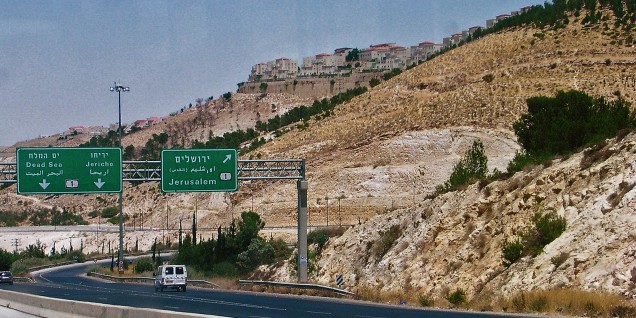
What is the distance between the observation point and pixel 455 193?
47125mm

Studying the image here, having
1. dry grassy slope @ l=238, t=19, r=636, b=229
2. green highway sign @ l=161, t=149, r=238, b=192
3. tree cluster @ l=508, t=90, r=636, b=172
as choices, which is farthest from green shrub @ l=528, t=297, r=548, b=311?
dry grassy slope @ l=238, t=19, r=636, b=229

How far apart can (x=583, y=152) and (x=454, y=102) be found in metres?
65.9

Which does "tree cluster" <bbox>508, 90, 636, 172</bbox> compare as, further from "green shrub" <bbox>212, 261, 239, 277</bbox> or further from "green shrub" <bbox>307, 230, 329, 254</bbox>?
"green shrub" <bbox>212, 261, 239, 277</bbox>

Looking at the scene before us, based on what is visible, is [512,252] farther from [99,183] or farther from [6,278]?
[6,278]

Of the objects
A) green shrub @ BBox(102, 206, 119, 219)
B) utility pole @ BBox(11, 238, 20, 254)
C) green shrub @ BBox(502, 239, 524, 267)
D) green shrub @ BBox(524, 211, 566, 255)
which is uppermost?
green shrub @ BBox(102, 206, 119, 219)

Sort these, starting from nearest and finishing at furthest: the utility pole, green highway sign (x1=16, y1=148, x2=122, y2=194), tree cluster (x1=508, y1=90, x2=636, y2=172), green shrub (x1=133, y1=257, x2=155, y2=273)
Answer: green highway sign (x1=16, y1=148, x2=122, y2=194) < tree cluster (x1=508, y1=90, x2=636, y2=172) < green shrub (x1=133, y1=257, x2=155, y2=273) < the utility pole

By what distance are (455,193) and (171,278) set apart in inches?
595

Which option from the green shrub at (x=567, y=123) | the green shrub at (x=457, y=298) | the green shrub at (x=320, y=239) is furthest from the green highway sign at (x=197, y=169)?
the green shrub at (x=457, y=298)

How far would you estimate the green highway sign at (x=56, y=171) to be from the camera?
47.2 meters

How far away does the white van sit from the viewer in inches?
2071

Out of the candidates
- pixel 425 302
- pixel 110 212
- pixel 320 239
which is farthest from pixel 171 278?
pixel 110 212

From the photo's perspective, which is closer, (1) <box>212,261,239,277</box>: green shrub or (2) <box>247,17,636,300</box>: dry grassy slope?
(2) <box>247,17,636,300</box>: dry grassy slope

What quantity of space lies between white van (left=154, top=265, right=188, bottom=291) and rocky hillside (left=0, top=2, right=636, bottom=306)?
6.97 meters

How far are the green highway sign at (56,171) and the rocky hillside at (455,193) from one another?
13.3m
